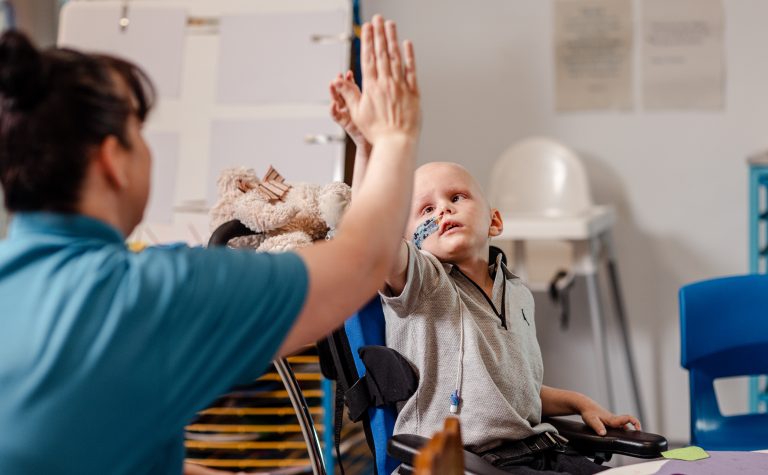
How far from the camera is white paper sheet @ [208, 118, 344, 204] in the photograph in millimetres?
2637

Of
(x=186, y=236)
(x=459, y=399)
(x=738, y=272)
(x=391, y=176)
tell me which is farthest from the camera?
(x=738, y=272)

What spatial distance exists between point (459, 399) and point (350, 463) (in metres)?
1.68

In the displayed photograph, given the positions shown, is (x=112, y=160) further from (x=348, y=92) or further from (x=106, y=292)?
(x=348, y=92)

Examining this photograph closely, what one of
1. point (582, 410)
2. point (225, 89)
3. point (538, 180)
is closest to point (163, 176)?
point (225, 89)

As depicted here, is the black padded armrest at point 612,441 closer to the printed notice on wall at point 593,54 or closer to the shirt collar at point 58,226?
the shirt collar at point 58,226

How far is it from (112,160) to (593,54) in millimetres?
2759

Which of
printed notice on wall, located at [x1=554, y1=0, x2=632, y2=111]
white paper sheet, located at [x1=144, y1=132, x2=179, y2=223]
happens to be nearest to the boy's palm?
white paper sheet, located at [x1=144, y1=132, x2=179, y2=223]

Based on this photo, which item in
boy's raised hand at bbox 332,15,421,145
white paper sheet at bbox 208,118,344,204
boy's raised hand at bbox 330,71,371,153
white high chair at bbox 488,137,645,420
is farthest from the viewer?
white high chair at bbox 488,137,645,420

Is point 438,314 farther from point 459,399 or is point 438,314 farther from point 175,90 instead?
point 175,90

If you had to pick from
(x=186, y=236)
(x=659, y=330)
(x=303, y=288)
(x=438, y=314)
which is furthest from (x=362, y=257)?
(x=659, y=330)

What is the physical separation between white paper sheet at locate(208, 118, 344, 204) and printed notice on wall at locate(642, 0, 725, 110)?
1313 mm

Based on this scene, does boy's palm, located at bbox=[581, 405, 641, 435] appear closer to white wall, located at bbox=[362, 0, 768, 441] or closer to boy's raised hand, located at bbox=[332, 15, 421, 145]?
boy's raised hand, located at bbox=[332, 15, 421, 145]

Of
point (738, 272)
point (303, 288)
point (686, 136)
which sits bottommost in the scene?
point (738, 272)

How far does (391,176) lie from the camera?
2.66 feet
